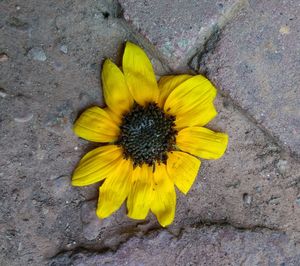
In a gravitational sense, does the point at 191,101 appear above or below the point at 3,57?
above

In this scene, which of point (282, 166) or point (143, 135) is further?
point (282, 166)

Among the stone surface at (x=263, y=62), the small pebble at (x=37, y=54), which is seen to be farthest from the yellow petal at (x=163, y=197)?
the small pebble at (x=37, y=54)

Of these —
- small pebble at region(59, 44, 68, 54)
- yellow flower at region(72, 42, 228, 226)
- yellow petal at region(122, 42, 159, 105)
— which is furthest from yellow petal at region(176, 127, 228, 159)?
small pebble at region(59, 44, 68, 54)

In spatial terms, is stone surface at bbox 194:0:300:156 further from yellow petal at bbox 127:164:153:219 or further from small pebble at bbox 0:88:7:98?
small pebble at bbox 0:88:7:98

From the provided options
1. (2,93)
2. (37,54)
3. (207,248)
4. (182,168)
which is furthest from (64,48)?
Answer: (207,248)

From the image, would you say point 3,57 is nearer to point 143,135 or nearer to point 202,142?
point 143,135

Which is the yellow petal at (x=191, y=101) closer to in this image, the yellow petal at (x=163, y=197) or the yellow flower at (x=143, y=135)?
the yellow flower at (x=143, y=135)

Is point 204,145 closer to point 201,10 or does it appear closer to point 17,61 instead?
point 201,10

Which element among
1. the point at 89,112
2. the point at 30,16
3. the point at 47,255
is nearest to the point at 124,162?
the point at 89,112
